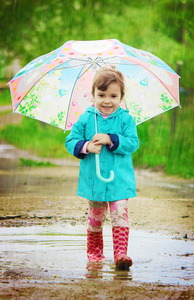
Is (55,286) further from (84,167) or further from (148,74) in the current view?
(148,74)

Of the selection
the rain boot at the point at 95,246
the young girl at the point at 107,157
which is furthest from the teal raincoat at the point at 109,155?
the rain boot at the point at 95,246

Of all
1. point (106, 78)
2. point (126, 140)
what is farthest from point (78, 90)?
point (126, 140)

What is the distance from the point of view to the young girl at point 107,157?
3783mm

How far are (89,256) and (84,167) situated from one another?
0.72 m

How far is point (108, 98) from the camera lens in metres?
3.92

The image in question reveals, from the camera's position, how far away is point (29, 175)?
11219 millimetres

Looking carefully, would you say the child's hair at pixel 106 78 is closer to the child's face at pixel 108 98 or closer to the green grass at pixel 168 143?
the child's face at pixel 108 98

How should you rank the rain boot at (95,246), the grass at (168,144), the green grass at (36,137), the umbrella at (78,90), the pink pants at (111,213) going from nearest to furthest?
the pink pants at (111,213)
the rain boot at (95,246)
the umbrella at (78,90)
the grass at (168,144)
the green grass at (36,137)

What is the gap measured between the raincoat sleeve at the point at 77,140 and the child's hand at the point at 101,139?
0.40ft

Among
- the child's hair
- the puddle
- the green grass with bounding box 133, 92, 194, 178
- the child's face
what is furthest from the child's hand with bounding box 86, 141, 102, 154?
the green grass with bounding box 133, 92, 194, 178

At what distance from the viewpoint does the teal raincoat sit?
3.79 metres

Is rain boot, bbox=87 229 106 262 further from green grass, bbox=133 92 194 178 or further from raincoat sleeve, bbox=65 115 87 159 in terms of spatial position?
green grass, bbox=133 92 194 178

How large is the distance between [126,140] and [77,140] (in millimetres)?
379

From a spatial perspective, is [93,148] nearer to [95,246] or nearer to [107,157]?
[107,157]
